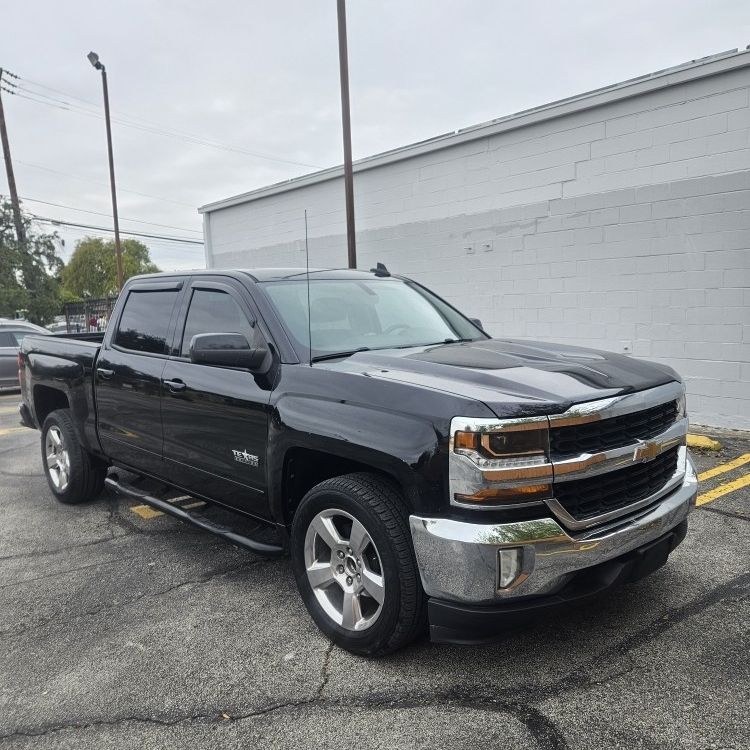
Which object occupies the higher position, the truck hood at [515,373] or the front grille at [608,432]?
the truck hood at [515,373]

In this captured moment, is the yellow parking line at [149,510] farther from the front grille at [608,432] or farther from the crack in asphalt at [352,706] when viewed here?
the front grille at [608,432]

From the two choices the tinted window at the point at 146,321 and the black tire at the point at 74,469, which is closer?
the tinted window at the point at 146,321

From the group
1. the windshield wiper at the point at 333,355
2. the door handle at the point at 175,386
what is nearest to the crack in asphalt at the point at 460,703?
the windshield wiper at the point at 333,355

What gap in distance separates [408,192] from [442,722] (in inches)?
374

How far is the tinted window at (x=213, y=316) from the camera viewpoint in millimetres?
3857

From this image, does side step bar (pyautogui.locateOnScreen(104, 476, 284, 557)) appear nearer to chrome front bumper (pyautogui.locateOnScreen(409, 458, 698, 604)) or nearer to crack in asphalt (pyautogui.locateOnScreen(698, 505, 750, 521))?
chrome front bumper (pyautogui.locateOnScreen(409, 458, 698, 604))

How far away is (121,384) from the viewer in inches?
184

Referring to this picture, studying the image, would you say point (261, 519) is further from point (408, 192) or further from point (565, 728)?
point (408, 192)

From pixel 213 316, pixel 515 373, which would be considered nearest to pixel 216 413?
pixel 213 316

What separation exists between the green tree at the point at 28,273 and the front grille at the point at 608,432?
2357 centimetres

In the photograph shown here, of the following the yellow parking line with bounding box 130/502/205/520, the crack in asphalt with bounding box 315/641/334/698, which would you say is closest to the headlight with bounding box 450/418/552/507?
the crack in asphalt with bounding box 315/641/334/698

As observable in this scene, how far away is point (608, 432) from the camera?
2797 millimetres

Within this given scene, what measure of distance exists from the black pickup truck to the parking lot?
11.6 inches

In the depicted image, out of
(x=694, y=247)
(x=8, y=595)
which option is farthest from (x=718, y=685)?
(x=694, y=247)
